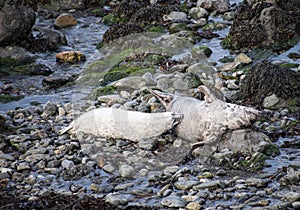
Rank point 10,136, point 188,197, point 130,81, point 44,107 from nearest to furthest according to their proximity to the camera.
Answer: point 188,197, point 10,136, point 44,107, point 130,81

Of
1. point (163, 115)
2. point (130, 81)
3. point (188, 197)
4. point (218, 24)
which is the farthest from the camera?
point (218, 24)

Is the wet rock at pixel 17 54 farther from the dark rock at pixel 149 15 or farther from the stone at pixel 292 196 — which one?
the stone at pixel 292 196

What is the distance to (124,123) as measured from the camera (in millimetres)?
10016

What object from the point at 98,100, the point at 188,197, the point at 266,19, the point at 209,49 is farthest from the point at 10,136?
the point at 266,19

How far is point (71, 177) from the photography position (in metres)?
8.91

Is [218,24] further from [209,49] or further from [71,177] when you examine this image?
[71,177]

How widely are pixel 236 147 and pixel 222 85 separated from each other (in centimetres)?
352

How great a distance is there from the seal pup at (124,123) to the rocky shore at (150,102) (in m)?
0.14

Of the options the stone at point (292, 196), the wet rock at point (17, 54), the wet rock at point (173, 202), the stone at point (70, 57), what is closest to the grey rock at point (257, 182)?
the stone at point (292, 196)

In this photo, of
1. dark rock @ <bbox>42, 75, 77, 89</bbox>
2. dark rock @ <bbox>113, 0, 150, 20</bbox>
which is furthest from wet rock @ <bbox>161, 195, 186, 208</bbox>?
dark rock @ <bbox>113, 0, 150, 20</bbox>

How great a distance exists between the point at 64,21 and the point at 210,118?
1095 cm

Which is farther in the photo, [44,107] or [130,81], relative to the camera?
[130,81]

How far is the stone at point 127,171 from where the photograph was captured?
28.9 feet

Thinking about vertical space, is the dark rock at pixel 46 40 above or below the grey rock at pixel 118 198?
below
